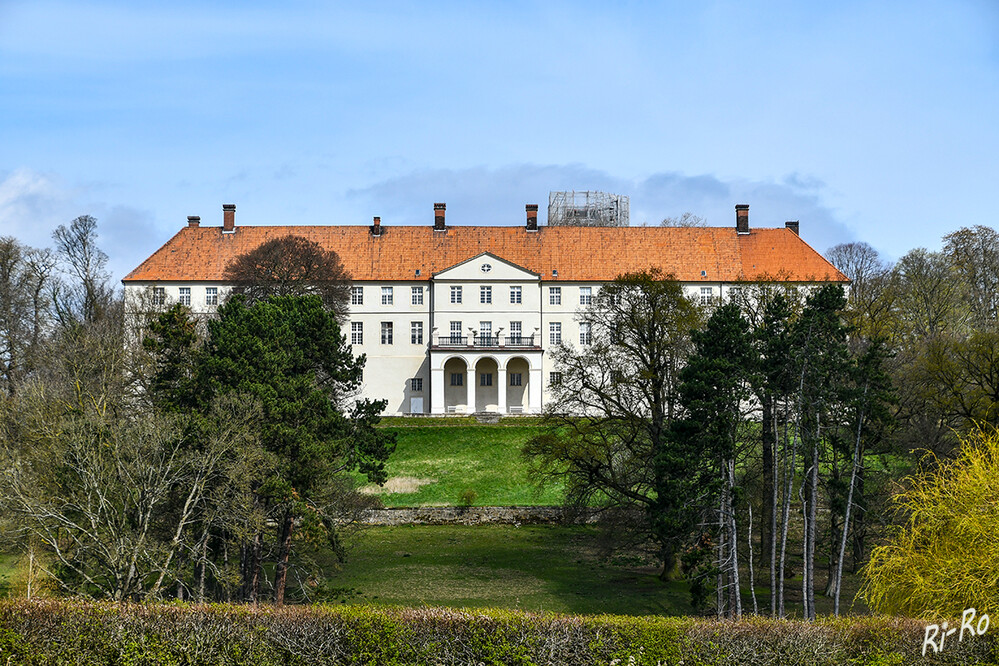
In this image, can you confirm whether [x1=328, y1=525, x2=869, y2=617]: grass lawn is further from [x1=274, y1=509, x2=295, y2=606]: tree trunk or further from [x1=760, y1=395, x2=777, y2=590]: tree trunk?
[x1=274, y1=509, x2=295, y2=606]: tree trunk

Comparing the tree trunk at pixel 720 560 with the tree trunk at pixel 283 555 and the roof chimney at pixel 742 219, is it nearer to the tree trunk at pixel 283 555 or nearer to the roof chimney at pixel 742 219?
the tree trunk at pixel 283 555

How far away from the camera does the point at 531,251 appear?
209 feet

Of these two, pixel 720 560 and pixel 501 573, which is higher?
pixel 720 560

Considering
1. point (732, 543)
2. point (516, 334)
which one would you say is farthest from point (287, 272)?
point (732, 543)

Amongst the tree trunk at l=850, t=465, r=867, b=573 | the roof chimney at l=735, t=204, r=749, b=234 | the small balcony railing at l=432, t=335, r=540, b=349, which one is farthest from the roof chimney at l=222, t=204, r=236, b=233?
the tree trunk at l=850, t=465, r=867, b=573

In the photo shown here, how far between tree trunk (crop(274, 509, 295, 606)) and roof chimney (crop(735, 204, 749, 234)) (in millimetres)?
43268

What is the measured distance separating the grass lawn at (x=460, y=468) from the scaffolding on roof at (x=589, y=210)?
2534 centimetres

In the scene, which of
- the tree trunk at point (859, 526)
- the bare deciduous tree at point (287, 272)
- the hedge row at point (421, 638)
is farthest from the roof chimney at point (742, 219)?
the hedge row at point (421, 638)

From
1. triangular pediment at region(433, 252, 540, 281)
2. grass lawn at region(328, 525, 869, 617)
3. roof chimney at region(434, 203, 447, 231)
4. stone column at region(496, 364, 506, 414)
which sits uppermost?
roof chimney at region(434, 203, 447, 231)

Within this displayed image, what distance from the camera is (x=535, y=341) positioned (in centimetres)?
6038

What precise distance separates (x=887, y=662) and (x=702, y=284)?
150ft

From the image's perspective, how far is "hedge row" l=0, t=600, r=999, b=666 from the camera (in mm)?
17539

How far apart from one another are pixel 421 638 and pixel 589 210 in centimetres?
5827

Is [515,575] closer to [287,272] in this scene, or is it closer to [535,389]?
[287,272]
